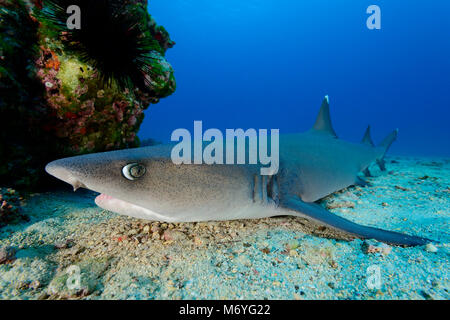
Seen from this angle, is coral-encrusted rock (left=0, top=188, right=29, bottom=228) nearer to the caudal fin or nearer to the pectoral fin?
the pectoral fin

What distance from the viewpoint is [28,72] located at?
3070mm

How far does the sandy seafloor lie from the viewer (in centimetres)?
153

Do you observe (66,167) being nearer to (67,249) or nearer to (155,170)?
(155,170)

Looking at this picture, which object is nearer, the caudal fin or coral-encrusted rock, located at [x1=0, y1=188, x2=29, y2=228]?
coral-encrusted rock, located at [x1=0, y1=188, x2=29, y2=228]

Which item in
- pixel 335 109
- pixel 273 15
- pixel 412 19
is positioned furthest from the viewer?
pixel 335 109

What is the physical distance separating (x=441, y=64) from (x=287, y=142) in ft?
548

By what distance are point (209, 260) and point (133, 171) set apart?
3.54ft

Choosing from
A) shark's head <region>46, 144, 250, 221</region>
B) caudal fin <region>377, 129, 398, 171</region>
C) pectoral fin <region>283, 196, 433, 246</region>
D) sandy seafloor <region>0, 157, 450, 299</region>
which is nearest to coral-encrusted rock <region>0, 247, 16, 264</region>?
sandy seafloor <region>0, 157, 450, 299</region>

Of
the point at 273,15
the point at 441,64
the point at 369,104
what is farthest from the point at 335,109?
the point at 273,15

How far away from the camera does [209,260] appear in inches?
75.3

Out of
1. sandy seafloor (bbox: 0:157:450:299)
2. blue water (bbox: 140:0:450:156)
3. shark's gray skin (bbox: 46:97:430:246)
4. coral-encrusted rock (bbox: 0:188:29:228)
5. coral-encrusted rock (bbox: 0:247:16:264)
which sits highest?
blue water (bbox: 140:0:450:156)

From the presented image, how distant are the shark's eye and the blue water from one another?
87.1 meters

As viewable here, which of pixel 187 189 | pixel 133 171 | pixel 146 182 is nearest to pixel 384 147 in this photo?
pixel 187 189

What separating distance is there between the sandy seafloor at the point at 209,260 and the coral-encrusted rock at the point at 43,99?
856mm
